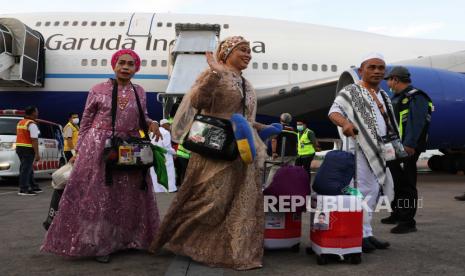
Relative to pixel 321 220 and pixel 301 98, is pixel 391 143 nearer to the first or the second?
pixel 321 220

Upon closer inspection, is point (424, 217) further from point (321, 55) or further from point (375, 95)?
point (321, 55)

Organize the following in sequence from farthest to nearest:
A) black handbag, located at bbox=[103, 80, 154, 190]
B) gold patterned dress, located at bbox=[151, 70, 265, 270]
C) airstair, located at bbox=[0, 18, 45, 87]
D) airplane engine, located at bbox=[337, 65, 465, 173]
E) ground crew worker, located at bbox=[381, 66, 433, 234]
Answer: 1. airstair, located at bbox=[0, 18, 45, 87]
2. airplane engine, located at bbox=[337, 65, 465, 173]
3. ground crew worker, located at bbox=[381, 66, 433, 234]
4. black handbag, located at bbox=[103, 80, 154, 190]
5. gold patterned dress, located at bbox=[151, 70, 265, 270]

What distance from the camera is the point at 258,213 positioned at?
2.83 metres

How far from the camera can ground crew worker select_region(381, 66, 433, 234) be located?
3840 mm

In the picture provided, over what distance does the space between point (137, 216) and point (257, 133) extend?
984 millimetres

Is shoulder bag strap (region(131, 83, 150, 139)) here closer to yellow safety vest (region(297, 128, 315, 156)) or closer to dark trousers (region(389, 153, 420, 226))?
dark trousers (region(389, 153, 420, 226))

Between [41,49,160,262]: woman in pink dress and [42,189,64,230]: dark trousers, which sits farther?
[42,189,64,230]: dark trousers

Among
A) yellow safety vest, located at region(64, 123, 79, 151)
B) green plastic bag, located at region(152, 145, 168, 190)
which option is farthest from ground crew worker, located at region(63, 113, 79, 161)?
green plastic bag, located at region(152, 145, 168, 190)

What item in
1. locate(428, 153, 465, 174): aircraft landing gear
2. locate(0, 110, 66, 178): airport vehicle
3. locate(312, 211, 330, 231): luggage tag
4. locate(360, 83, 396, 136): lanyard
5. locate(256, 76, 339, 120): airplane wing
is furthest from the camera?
locate(428, 153, 465, 174): aircraft landing gear

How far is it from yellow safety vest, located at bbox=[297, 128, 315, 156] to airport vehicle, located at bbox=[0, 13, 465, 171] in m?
1.52

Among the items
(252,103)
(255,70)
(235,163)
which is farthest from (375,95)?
(255,70)

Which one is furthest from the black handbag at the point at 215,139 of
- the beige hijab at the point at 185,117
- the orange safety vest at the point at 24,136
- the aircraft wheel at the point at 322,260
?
the orange safety vest at the point at 24,136

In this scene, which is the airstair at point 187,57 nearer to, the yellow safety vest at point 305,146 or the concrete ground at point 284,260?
the yellow safety vest at point 305,146

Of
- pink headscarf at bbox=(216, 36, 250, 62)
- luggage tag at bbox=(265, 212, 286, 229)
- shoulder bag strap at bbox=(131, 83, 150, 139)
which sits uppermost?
pink headscarf at bbox=(216, 36, 250, 62)
